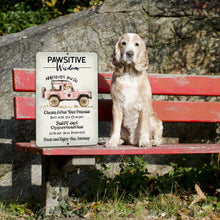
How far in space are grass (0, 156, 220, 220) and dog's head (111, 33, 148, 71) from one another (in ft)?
3.99

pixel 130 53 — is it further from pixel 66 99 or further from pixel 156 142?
pixel 156 142

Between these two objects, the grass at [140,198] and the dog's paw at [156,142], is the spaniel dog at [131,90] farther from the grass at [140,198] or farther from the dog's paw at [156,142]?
the grass at [140,198]

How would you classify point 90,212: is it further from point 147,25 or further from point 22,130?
point 147,25

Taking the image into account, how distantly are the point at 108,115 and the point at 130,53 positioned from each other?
0.93 meters

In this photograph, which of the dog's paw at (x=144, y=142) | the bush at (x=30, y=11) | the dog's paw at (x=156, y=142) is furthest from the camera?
the bush at (x=30, y=11)

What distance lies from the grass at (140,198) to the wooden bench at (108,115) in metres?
0.30

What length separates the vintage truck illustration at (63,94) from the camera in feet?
11.0

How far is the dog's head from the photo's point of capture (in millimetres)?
3432

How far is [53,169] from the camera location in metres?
3.45

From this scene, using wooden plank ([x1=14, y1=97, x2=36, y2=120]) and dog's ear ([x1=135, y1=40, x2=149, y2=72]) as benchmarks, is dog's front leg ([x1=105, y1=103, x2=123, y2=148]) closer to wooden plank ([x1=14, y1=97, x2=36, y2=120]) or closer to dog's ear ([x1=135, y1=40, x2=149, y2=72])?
dog's ear ([x1=135, y1=40, x2=149, y2=72])

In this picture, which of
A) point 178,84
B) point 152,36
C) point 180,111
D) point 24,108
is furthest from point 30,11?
point 180,111

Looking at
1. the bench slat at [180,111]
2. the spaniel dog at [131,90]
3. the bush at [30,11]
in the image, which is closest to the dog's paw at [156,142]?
the spaniel dog at [131,90]

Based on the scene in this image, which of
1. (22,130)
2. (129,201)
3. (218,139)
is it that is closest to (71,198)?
(129,201)

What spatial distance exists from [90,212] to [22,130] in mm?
1216
